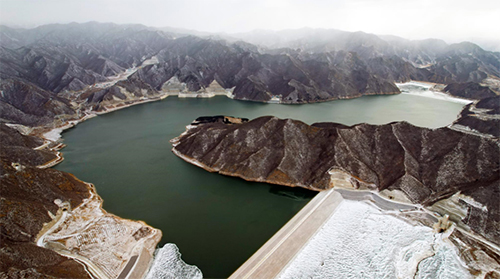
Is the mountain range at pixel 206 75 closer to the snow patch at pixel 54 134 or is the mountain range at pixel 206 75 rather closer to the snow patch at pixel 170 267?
the snow patch at pixel 54 134

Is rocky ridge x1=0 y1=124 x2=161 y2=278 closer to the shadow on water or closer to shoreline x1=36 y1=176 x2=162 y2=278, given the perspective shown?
shoreline x1=36 y1=176 x2=162 y2=278

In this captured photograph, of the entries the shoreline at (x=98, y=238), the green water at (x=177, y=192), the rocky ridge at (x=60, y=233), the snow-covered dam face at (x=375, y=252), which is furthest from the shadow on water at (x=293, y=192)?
the rocky ridge at (x=60, y=233)

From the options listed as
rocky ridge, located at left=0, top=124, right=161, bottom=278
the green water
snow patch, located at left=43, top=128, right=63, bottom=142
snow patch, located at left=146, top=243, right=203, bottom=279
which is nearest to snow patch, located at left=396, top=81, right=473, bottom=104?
the green water


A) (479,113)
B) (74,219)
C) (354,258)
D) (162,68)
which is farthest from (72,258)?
(162,68)

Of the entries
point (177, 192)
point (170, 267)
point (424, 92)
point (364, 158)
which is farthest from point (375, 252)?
point (424, 92)

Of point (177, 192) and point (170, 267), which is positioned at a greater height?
point (177, 192)

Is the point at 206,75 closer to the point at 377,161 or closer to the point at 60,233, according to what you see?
the point at 377,161

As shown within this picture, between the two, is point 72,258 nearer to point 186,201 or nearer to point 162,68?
point 186,201
